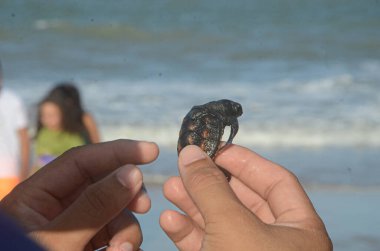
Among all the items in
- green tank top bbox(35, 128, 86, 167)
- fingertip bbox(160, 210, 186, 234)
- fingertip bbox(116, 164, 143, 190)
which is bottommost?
green tank top bbox(35, 128, 86, 167)

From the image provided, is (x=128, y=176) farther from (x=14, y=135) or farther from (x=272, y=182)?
(x=14, y=135)

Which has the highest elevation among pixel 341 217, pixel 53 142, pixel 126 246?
pixel 126 246

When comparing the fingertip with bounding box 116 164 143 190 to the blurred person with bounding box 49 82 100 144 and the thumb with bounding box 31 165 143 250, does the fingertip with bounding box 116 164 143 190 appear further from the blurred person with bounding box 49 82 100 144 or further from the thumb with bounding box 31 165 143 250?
the blurred person with bounding box 49 82 100 144

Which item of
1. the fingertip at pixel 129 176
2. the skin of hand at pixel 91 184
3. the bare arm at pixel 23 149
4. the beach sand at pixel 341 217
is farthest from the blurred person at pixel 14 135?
the fingertip at pixel 129 176

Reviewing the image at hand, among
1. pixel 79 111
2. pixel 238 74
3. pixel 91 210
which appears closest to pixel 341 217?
pixel 79 111

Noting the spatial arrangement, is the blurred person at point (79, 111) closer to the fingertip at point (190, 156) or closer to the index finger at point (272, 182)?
the index finger at point (272, 182)

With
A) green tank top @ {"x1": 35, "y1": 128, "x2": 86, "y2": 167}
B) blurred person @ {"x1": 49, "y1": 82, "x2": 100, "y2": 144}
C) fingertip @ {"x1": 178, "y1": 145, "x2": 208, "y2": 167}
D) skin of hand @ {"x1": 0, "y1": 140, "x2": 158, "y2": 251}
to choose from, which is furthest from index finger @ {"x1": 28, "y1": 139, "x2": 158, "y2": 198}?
blurred person @ {"x1": 49, "y1": 82, "x2": 100, "y2": 144}

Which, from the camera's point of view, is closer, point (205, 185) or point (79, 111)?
point (205, 185)

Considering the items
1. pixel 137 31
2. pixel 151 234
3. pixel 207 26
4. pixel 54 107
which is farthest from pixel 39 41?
pixel 151 234
